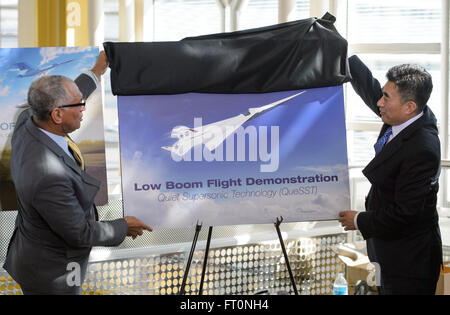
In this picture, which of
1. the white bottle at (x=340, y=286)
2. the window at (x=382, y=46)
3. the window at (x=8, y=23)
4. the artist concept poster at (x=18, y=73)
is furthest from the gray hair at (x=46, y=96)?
the window at (x=8, y=23)

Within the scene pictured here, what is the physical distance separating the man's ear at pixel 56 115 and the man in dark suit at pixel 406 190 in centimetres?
140

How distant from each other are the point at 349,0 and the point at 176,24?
7.12ft

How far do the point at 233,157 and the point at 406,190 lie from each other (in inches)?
31.5

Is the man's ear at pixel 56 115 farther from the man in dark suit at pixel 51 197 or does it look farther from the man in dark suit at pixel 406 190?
the man in dark suit at pixel 406 190

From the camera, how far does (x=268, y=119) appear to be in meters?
2.91

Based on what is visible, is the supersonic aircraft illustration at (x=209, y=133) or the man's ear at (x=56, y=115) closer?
the man's ear at (x=56, y=115)

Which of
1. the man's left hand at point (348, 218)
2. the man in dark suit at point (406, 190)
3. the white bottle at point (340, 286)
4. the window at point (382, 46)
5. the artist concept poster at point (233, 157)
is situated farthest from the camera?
the window at point (382, 46)

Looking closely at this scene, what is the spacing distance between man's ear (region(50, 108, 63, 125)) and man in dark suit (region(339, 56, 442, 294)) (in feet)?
4.58

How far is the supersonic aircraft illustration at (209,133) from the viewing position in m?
2.83

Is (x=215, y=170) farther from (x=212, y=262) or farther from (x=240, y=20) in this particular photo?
(x=240, y=20)

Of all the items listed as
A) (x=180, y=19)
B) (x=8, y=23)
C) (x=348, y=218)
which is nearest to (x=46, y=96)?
(x=348, y=218)

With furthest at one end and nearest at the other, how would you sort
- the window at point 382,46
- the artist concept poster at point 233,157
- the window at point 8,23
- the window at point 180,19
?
the window at point 8,23
the window at point 180,19
the window at point 382,46
the artist concept poster at point 233,157

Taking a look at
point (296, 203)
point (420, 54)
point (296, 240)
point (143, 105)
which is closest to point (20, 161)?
point (143, 105)

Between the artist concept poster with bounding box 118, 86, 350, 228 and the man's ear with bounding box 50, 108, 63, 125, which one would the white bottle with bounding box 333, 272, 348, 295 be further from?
the man's ear with bounding box 50, 108, 63, 125
